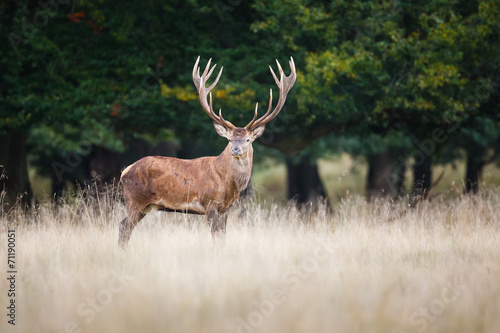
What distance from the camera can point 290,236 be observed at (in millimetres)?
8203

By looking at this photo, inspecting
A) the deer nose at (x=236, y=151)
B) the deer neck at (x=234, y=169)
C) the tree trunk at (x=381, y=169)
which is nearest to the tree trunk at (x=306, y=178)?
the tree trunk at (x=381, y=169)

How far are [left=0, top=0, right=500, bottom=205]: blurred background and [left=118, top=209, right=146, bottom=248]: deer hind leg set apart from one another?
3.50 meters

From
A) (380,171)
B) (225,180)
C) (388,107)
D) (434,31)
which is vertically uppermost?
(434,31)

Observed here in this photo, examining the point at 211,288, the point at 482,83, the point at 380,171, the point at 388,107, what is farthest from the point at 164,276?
the point at 380,171

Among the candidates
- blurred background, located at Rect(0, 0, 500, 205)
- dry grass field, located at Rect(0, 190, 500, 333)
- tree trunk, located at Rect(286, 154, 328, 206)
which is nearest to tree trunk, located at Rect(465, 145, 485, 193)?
tree trunk, located at Rect(286, 154, 328, 206)

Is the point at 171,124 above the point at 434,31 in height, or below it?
below

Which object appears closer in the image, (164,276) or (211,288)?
(211,288)

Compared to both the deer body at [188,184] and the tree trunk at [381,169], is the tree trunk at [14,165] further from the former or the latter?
the tree trunk at [381,169]

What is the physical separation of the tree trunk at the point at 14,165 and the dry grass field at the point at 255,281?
557cm

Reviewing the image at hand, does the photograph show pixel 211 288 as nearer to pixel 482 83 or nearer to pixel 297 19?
pixel 297 19

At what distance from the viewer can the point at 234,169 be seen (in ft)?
26.0

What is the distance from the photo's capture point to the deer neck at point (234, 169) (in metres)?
7.90

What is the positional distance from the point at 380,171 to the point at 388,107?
813cm

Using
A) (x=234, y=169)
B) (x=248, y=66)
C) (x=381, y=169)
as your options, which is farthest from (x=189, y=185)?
(x=381, y=169)
